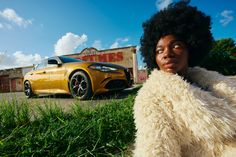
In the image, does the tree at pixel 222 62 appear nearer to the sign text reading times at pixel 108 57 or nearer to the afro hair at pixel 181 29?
the afro hair at pixel 181 29

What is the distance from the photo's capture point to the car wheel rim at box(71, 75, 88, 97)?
5.77 meters

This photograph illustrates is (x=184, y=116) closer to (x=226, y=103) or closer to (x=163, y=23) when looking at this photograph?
(x=226, y=103)

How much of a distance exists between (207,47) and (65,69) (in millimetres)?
4996

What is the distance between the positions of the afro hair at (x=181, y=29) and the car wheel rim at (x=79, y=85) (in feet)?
13.4

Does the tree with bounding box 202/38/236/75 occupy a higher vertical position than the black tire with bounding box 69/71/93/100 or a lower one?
higher

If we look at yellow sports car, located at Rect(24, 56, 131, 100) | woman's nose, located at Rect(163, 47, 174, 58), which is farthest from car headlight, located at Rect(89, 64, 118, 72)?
woman's nose, located at Rect(163, 47, 174, 58)

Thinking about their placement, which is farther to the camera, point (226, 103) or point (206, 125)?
point (226, 103)

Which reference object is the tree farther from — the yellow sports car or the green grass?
the green grass

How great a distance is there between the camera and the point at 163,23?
161 centimetres

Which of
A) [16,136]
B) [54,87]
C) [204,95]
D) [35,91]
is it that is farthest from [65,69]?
[204,95]

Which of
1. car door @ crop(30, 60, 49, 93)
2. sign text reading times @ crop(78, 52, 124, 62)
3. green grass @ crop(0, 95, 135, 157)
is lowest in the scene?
green grass @ crop(0, 95, 135, 157)

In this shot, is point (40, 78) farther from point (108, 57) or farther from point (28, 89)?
point (108, 57)

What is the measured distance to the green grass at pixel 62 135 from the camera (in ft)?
7.69

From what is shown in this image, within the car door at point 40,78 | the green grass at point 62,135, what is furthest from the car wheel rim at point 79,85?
the green grass at point 62,135
